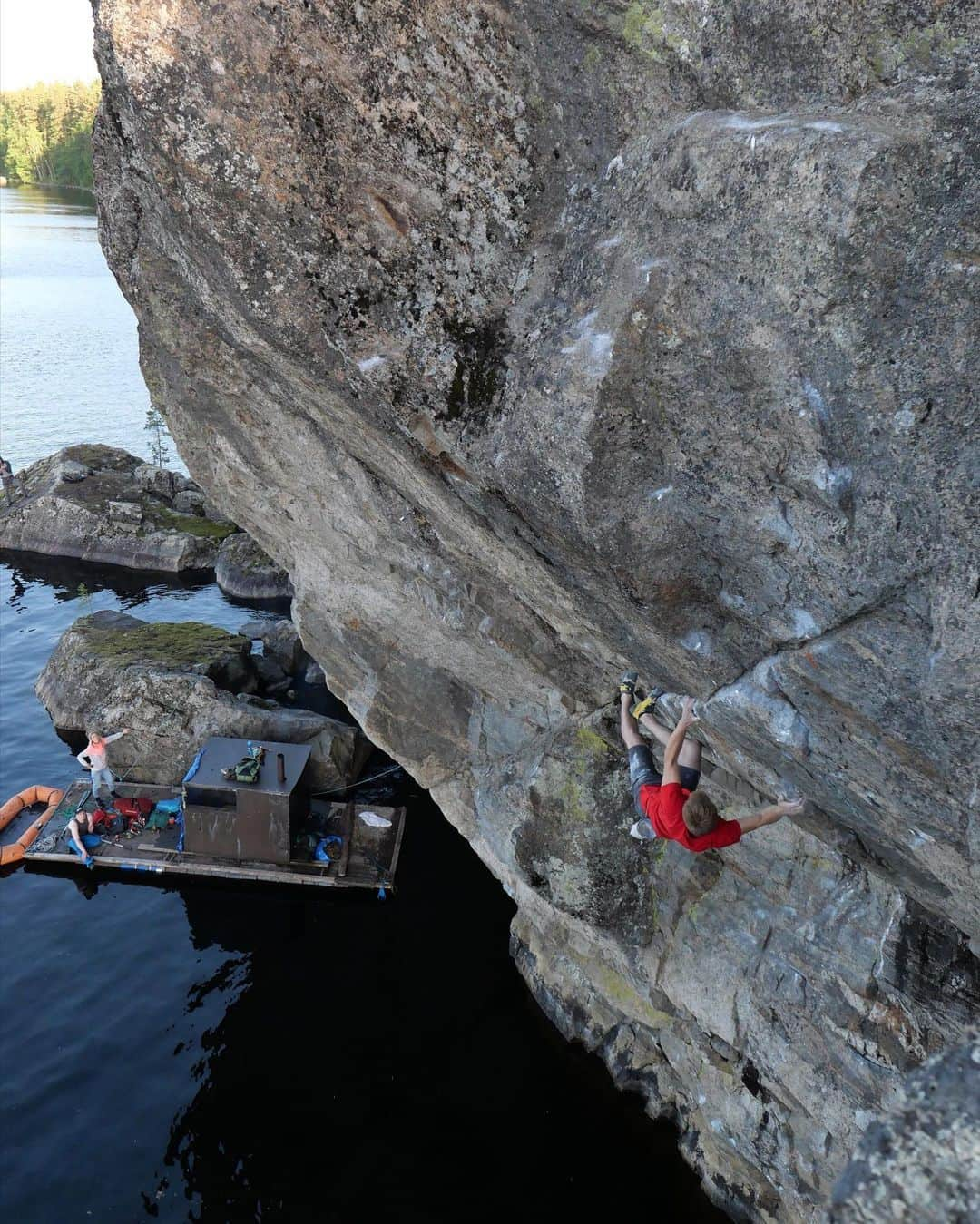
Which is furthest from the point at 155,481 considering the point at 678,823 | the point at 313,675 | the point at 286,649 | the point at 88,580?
the point at 678,823

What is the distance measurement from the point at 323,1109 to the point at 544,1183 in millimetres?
4113

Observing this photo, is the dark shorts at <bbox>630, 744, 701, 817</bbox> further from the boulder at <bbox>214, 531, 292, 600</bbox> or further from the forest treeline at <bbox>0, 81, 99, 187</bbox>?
the forest treeline at <bbox>0, 81, 99, 187</bbox>

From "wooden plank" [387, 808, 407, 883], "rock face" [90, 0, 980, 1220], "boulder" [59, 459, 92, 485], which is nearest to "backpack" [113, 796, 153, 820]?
"wooden plank" [387, 808, 407, 883]

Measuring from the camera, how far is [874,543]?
22.5 ft

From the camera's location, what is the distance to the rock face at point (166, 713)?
24859mm

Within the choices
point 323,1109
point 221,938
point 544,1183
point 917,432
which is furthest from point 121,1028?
point 917,432

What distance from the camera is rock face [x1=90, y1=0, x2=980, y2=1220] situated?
655 cm

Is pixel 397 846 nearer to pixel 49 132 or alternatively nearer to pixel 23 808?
pixel 23 808

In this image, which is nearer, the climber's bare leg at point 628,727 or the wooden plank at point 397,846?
the climber's bare leg at point 628,727

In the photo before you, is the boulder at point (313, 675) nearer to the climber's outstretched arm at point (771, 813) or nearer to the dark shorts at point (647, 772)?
the dark shorts at point (647, 772)

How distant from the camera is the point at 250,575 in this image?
124ft

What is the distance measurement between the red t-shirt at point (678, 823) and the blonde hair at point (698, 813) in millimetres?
92

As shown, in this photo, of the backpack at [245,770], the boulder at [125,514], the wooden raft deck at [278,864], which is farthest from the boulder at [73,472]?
the backpack at [245,770]

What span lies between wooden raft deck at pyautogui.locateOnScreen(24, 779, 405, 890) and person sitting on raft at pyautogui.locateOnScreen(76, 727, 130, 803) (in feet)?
1.88
